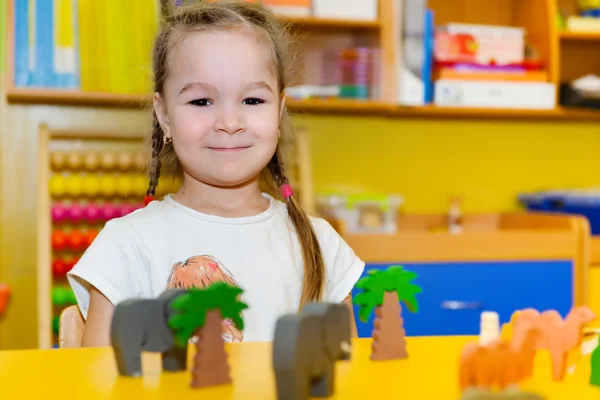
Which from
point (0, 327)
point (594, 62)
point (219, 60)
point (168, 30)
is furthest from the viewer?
point (594, 62)

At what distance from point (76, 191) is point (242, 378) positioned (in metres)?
1.91

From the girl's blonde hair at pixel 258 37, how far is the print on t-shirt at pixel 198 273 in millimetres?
114

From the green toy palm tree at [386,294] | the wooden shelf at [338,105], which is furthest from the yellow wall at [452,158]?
the green toy palm tree at [386,294]

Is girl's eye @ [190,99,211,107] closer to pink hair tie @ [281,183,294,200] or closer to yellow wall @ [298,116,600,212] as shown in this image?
pink hair tie @ [281,183,294,200]

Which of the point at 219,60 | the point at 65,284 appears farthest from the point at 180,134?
the point at 65,284

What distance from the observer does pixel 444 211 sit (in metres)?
2.73

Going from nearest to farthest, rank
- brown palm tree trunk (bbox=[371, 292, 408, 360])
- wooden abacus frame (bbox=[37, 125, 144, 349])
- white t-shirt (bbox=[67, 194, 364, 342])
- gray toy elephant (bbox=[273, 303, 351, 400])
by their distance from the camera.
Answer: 1. gray toy elephant (bbox=[273, 303, 351, 400])
2. brown palm tree trunk (bbox=[371, 292, 408, 360])
3. white t-shirt (bbox=[67, 194, 364, 342])
4. wooden abacus frame (bbox=[37, 125, 144, 349])

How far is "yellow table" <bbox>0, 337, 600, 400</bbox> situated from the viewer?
1.58 ft

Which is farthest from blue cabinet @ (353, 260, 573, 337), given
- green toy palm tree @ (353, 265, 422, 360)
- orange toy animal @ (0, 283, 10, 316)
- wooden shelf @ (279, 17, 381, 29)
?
green toy palm tree @ (353, 265, 422, 360)

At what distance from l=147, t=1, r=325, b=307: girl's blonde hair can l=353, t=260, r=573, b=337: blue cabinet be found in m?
0.94

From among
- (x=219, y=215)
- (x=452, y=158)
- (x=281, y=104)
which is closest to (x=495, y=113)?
(x=452, y=158)

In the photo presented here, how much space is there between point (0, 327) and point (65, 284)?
24 cm

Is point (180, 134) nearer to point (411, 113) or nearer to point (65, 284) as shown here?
Answer: point (65, 284)

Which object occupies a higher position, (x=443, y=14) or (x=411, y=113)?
(x=443, y=14)
